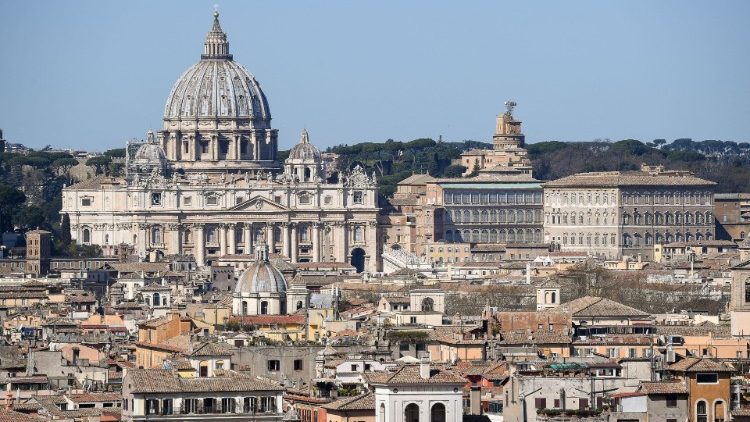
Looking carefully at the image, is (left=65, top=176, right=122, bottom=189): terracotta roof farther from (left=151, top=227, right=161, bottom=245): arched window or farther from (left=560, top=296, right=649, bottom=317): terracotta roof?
(left=560, top=296, right=649, bottom=317): terracotta roof

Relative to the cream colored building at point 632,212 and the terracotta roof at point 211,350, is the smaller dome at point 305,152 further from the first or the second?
the terracotta roof at point 211,350

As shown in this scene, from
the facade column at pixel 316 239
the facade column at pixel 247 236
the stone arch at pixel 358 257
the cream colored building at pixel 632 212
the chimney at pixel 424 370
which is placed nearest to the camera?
the chimney at pixel 424 370

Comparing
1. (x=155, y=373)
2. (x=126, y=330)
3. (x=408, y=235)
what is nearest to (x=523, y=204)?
(x=408, y=235)

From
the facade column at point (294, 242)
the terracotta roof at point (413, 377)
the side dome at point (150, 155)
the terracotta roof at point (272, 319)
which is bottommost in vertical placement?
the facade column at point (294, 242)

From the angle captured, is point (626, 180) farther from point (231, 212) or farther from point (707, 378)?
point (707, 378)

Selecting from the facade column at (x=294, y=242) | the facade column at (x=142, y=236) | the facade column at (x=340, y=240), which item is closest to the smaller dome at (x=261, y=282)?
the facade column at (x=142, y=236)

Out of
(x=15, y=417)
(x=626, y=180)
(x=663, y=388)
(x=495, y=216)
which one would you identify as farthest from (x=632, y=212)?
(x=663, y=388)
